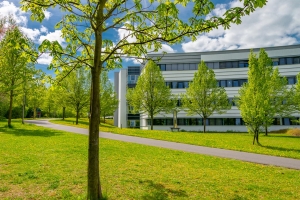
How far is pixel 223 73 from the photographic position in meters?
43.6

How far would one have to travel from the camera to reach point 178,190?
21.7 ft

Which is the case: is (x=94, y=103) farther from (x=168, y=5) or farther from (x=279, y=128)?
(x=279, y=128)

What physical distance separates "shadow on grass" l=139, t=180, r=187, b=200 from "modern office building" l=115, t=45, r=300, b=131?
1401 inches

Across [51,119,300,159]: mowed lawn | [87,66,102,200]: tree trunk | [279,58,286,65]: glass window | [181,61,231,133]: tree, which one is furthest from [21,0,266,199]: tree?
[279,58,286,65]: glass window

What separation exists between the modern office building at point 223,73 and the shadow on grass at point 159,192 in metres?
35.6

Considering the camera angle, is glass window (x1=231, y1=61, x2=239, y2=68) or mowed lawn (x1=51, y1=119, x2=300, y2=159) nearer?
mowed lawn (x1=51, y1=119, x2=300, y2=159)

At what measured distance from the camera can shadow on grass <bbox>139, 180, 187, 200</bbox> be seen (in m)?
5.95

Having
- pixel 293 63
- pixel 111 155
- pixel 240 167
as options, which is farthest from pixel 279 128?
pixel 111 155

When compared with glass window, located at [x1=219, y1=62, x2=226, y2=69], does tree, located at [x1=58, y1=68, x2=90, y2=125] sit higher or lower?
lower

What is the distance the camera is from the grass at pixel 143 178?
20.3ft

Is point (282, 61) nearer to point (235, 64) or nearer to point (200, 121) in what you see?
point (235, 64)

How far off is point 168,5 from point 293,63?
46030 mm

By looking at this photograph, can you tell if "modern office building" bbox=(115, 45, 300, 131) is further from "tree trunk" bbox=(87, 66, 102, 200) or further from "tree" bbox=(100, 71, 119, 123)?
"tree trunk" bbox=(87, 66, 102, 200)

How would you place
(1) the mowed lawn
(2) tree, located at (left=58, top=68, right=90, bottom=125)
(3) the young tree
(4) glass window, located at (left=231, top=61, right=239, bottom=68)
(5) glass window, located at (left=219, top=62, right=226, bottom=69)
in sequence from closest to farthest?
(1) the mowed lawn
(3) the young tree
(2) tree, located at (left=58, top=68, right=90, bottom=125)
(4) glass window, located at (left=231, top=61, right=239, bottom=68)
(5) glass window, located at (left=219, top=62, right=226, bottom=69)
